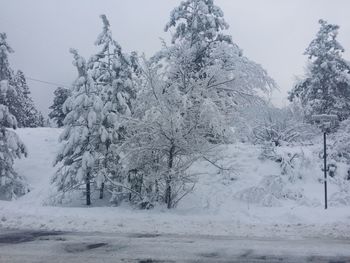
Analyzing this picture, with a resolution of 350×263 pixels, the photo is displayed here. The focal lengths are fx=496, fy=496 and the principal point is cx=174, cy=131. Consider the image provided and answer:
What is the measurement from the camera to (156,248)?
10141 millimetres

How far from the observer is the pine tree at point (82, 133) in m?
18.1

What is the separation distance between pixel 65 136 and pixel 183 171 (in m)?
5.23

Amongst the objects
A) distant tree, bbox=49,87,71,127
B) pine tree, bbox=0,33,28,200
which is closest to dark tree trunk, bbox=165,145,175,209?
pine tree, bbox=0,33,28,200

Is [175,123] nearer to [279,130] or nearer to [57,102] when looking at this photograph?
[279,130]

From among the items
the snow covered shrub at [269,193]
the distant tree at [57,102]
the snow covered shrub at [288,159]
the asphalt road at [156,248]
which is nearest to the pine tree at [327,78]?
the snow covered shrub at [288,159]

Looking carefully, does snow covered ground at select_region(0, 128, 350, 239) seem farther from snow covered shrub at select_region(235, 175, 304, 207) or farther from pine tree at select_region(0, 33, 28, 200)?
pine tree at select_region(0, 33, 28, 200)

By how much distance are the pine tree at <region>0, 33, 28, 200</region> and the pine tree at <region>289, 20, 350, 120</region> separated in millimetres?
17002

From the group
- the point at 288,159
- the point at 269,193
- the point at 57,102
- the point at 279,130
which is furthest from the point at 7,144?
the point at 57,102

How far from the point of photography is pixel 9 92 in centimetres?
2169

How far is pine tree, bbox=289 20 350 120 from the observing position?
29969 millimetres

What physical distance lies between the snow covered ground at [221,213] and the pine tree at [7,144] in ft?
2.10

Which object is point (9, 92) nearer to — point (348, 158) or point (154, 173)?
point (154, 173)

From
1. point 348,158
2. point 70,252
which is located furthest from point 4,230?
point 348,158

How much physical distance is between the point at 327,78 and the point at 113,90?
1708 centimetres
